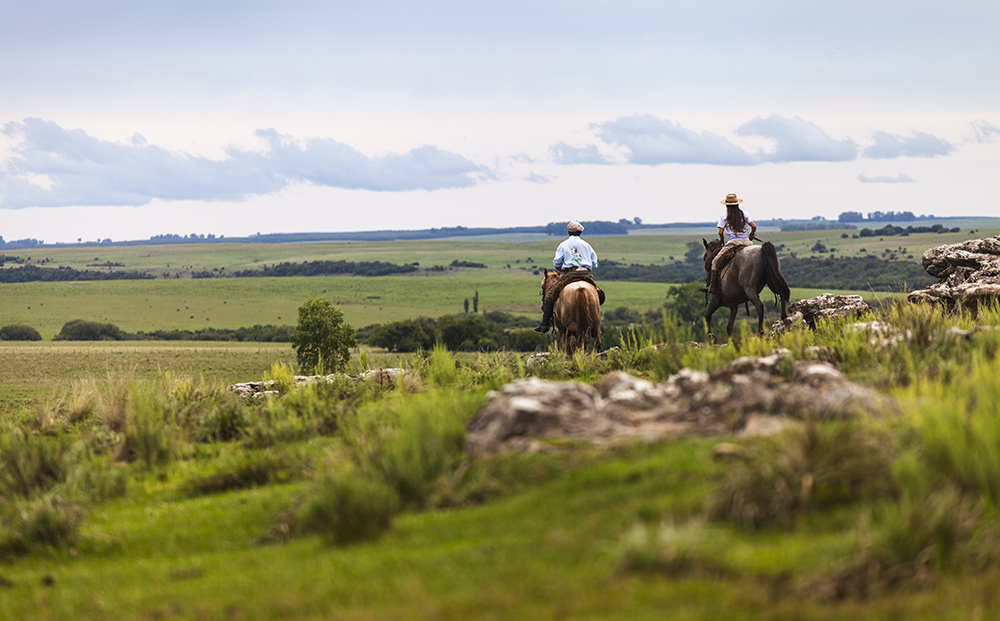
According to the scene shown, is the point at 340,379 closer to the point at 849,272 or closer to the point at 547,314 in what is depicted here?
the point at 547,314

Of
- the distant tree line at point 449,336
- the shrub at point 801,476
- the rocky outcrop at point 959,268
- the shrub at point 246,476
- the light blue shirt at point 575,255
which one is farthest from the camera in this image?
the distant tree line at point 449,336

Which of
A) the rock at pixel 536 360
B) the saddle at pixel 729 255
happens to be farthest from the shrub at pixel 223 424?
the saddle at pixel 729 255

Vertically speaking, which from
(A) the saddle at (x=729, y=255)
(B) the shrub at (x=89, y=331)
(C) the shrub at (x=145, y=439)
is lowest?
(B) the shrub at (x=89, y=331)

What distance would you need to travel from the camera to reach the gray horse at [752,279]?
62.1 feet

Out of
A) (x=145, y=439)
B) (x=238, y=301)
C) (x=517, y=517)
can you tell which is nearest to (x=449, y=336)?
(x=145, y=439)

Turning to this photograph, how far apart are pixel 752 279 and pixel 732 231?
1696mm

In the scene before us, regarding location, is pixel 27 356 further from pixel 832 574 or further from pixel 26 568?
pixel 832 574

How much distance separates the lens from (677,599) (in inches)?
196

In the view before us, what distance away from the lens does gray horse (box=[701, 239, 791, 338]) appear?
62.1ft

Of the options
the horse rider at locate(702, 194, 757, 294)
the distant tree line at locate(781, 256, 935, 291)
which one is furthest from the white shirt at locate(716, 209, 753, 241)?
the distant tree line at locate(781, 256, 935, 291)

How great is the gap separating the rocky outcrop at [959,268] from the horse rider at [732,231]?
4.06m

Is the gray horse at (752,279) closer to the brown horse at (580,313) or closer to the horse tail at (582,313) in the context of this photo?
the brown horse at (580,313)

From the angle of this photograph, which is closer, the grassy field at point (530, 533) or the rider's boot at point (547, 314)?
the grassy field at point (530, 533)

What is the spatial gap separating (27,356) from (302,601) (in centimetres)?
8032
